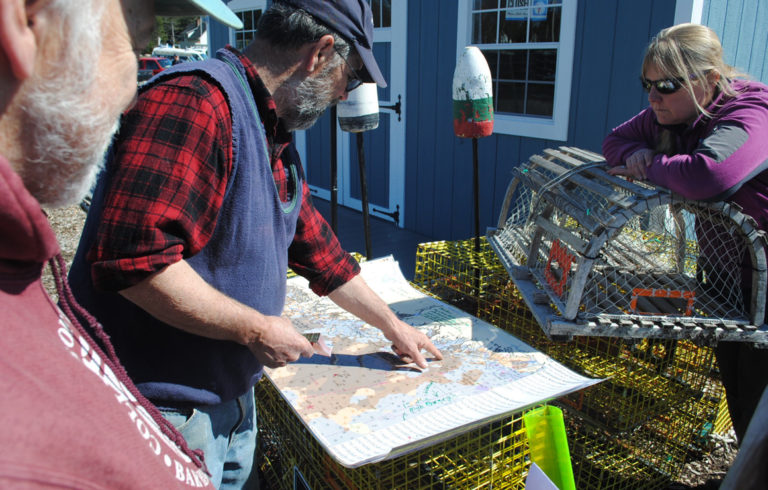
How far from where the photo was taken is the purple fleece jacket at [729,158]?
71.2 inches

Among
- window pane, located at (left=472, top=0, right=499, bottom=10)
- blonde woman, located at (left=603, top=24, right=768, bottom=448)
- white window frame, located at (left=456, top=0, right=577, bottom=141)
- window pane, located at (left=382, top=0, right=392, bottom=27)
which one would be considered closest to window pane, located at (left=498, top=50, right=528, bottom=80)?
white window frame, located at (left=456, top=0, right=577, bottom=141)

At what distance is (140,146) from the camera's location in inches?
45.4

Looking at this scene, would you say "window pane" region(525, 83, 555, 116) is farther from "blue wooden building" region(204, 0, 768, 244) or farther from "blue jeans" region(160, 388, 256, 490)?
"blue jeans" region(160, 388, 256, 490)

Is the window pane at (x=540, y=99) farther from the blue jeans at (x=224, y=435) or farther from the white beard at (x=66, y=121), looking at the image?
the white beard at (x=66, y=121)

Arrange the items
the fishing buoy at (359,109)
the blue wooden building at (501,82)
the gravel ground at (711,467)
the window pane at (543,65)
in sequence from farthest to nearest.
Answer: the window pane at (543,65), the blue wooden building at (501,82), the fishing buoy at (359,109), the gravel ground at (711,467)

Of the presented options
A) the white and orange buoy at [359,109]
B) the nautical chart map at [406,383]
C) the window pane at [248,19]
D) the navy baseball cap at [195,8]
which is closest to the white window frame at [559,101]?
the white and orange buoy at [359,109]

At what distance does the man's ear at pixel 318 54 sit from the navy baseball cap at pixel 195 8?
1.46 ft

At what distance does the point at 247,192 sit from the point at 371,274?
4.39 ft

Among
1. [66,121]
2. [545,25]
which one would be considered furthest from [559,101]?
[66,121]

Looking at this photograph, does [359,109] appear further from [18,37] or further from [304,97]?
[18,37]

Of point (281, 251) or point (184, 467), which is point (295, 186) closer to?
point (281, 251)

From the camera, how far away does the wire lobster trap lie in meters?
1.85

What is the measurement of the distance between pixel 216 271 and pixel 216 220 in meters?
0.14

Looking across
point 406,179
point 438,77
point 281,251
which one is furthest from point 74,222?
point 281,251
